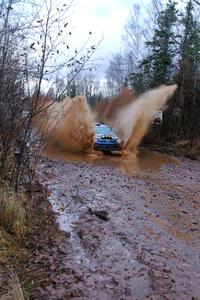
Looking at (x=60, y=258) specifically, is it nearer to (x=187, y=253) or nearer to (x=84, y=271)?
(x=84, y=271)

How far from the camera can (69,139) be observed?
25953 mm

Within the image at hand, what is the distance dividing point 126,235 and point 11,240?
7.63ft

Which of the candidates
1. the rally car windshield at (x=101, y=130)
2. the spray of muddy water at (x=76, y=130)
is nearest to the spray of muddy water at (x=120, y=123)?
the spray of muddy water at (x=76, y=130)

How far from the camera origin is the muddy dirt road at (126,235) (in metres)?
6.53

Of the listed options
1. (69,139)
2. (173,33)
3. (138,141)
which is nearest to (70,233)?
(69,139)

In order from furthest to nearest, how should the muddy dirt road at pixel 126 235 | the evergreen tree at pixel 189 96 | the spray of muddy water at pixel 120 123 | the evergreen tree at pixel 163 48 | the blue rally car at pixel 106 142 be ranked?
the evergreen tree at pixel 163 48 < the evergreen tree at pixel 189 96 < the spray of muddy water at pixel 120 123 < the blue rally car at pixel 106 142 < the muddy dirt road at pixel 126 235

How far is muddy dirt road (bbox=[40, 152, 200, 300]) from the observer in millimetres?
6532

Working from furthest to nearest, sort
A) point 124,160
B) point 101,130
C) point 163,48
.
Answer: point 163,48 < point 101,130 < point 124,160

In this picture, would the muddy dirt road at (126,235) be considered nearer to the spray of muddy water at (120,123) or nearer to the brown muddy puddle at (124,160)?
the brown muddy puddle at (124,160)

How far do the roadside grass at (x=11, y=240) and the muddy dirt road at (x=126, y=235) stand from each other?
0.54 m

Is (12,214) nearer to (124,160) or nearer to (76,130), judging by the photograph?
(124,160)

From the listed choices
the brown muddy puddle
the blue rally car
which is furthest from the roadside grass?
the blue rally car

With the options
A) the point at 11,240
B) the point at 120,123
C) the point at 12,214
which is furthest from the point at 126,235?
the point at 120,123

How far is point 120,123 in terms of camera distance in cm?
3086
